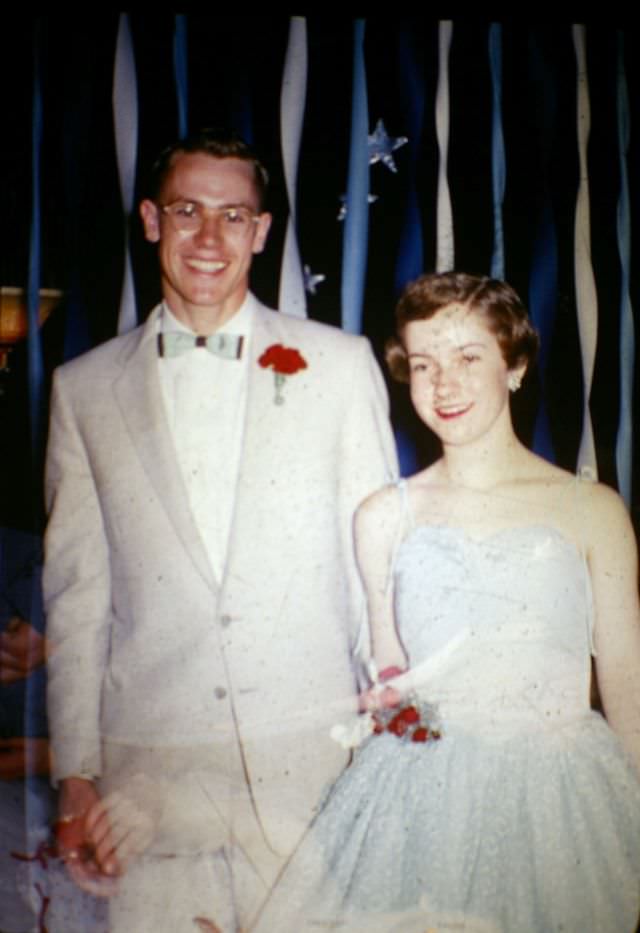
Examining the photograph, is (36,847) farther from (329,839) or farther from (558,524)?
(558,524)

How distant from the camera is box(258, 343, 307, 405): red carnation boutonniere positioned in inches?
72.2

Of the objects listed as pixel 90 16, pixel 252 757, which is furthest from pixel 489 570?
pixel 90 16

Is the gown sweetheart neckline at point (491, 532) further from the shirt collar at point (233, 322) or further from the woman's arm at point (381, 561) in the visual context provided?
the shirt collar at point (233, 322)

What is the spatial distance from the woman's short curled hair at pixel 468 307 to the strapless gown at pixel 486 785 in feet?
1.12

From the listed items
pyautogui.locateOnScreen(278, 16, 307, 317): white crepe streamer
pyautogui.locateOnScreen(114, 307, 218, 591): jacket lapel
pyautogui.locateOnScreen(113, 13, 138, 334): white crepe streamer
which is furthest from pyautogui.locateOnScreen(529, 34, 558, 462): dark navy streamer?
pyautogui.locateOnScreen(113, 13, 138, 334): white crepe streamer

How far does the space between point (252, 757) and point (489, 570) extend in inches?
22.4

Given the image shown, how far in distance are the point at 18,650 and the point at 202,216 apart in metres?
0.91

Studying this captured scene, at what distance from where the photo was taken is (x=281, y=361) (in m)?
1.84

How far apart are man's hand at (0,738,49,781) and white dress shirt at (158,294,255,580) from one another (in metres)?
0.56

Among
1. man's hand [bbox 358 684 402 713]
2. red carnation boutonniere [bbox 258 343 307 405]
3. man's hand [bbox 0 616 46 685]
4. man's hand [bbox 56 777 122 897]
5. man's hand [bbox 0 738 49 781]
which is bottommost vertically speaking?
man's hand [bbox 56 777 122 897]

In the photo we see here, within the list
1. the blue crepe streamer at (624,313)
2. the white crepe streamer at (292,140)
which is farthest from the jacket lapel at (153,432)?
the blue crepe streamer at (624,313)

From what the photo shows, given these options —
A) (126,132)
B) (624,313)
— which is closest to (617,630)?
(624,313)

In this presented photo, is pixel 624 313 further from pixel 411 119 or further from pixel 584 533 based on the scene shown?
pixel 411 119

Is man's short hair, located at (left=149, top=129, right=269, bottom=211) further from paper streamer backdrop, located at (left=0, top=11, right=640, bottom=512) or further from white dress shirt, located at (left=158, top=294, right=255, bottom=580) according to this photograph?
white dress shirt, located at (left=158, top=294, right=255, bottom=580)
